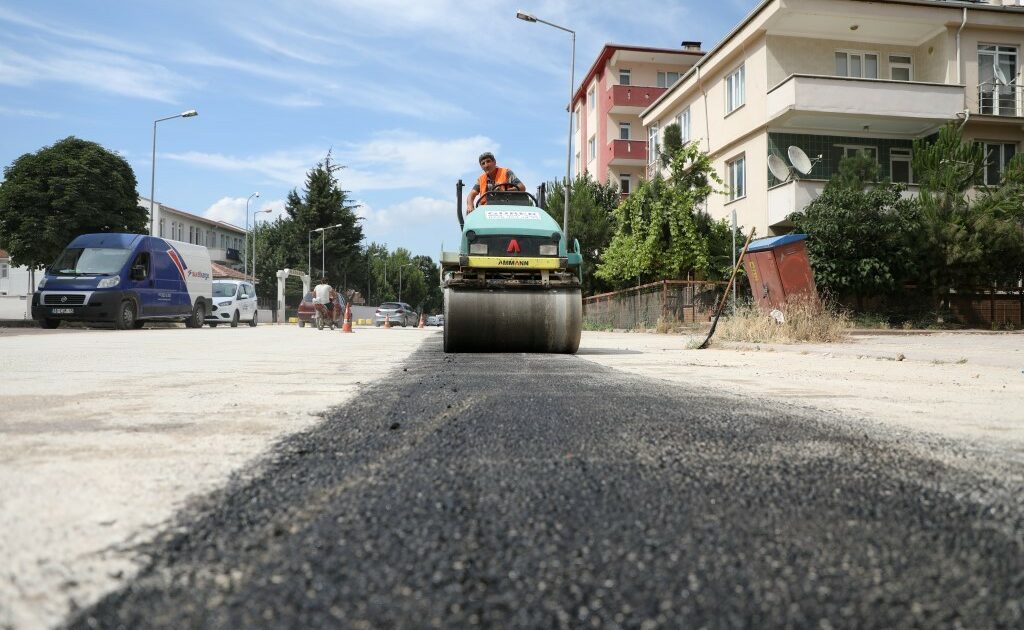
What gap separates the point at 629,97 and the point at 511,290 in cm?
3144

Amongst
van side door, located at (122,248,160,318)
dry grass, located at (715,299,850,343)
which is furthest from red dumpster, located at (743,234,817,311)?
van side door, located at (122,248,160,318)

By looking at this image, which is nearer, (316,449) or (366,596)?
(366,596)

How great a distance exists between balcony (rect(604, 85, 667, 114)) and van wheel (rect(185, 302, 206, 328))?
23.2m

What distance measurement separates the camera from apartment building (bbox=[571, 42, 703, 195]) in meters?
37.4

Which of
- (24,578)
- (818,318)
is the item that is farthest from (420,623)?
(818,318)

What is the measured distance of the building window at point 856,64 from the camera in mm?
23312

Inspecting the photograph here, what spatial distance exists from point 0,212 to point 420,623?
33.6 metres

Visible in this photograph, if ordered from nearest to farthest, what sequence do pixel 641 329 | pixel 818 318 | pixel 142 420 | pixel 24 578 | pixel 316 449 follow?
pixel 24 578 < pixel 316 449 < pixel 142 420 < pixel 818 318 < pixel 641 329

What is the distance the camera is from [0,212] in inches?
1109

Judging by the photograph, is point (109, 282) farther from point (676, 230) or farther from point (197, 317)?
point (676, 230)

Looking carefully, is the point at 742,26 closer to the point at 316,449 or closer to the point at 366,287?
the point at 316,449

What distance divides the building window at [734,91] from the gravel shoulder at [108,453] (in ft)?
71.6

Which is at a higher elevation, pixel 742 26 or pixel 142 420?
pixel 742 26

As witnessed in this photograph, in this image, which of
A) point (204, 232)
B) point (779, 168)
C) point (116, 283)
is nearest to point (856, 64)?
point (779, 168)
